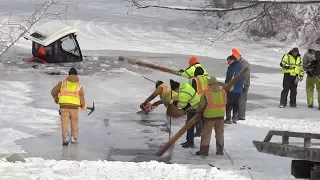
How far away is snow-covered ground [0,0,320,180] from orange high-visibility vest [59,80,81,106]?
2.89ft

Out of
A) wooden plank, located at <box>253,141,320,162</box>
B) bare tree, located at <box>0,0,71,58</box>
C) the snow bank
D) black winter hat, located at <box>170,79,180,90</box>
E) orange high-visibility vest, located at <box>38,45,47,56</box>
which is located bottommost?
the snow bank

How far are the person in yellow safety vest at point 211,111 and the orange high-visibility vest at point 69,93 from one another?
2.41 meters

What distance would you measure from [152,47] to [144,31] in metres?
7.99

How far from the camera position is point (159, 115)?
1548 centimetres

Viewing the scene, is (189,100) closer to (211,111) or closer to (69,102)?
(211,111)

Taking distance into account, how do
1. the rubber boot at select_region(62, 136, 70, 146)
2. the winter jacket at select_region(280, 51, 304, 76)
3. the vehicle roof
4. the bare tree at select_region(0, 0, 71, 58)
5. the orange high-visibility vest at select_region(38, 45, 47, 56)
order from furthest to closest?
the orange high-visibility vest at select_region(38, 45, 47, 56), the vehicle roof, the winter jacket at select_region(280, 51, 304, 76), the rubber boot at select_region(62, 136, 70, 146), the bare tree at select_region(0, 0, 71, 58)

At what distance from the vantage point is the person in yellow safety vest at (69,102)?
467 inches

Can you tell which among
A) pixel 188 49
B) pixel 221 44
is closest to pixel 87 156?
pixel 188 49

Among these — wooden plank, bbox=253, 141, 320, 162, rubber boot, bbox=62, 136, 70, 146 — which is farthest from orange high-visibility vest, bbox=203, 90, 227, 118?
wooden plank, bbox=253, 141, 320, 162

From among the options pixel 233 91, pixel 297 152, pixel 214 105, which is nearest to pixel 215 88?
pixel 214 105

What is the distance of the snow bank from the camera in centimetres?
919

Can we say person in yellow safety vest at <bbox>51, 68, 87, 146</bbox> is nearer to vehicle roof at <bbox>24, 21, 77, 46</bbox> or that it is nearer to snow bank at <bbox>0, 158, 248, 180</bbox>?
snow bank at <bbox>0, 158, 248, 180</bbox>

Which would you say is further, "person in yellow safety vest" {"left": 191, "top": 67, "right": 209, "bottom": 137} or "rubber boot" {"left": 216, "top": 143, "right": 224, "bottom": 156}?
"person in yellow safety vest" {"left": 191, "top": 67, "right": 209, "bottom": 137}

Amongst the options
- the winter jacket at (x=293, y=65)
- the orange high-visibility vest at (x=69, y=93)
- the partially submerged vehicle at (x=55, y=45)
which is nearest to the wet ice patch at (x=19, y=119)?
the orange high-visibility vest at (x=69, y=93)
